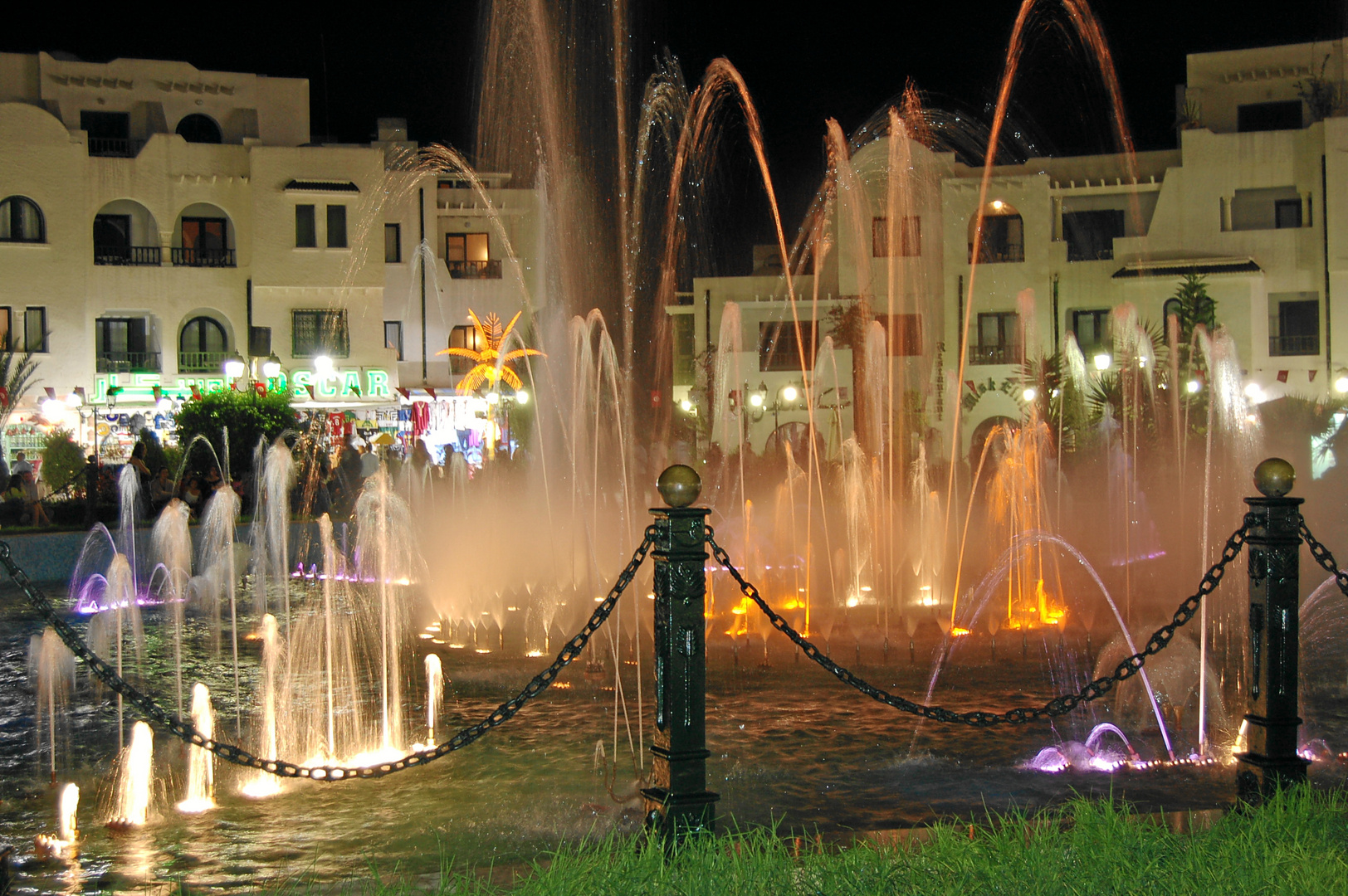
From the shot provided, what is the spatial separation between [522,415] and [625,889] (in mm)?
29295

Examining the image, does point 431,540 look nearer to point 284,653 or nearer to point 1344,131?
point 284,653

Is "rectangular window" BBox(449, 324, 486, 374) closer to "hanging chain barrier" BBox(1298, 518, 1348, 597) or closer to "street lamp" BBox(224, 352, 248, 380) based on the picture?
"street lamp" BBox(224, 352, 248, 380)

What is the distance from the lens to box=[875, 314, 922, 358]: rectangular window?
111ft

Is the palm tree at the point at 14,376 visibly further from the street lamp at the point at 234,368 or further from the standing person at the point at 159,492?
the standing person at the point at 159,492

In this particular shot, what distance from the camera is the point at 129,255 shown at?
109 feet

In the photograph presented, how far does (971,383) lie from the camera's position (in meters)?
33.8

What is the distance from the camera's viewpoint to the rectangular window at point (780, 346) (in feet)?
114

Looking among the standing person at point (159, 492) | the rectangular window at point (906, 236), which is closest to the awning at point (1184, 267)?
the rectangular window at point (906, 236)

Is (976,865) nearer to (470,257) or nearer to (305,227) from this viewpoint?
(305,227)

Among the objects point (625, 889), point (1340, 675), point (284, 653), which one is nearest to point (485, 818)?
point (625, 889)

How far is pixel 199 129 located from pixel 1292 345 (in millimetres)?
30922

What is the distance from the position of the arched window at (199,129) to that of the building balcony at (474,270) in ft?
28.2

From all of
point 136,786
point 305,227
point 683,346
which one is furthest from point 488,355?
point 136,786

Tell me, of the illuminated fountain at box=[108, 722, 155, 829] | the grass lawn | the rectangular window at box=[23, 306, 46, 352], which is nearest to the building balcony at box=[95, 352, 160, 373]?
the rectangular window at box=[23, 306, 46, 352]
